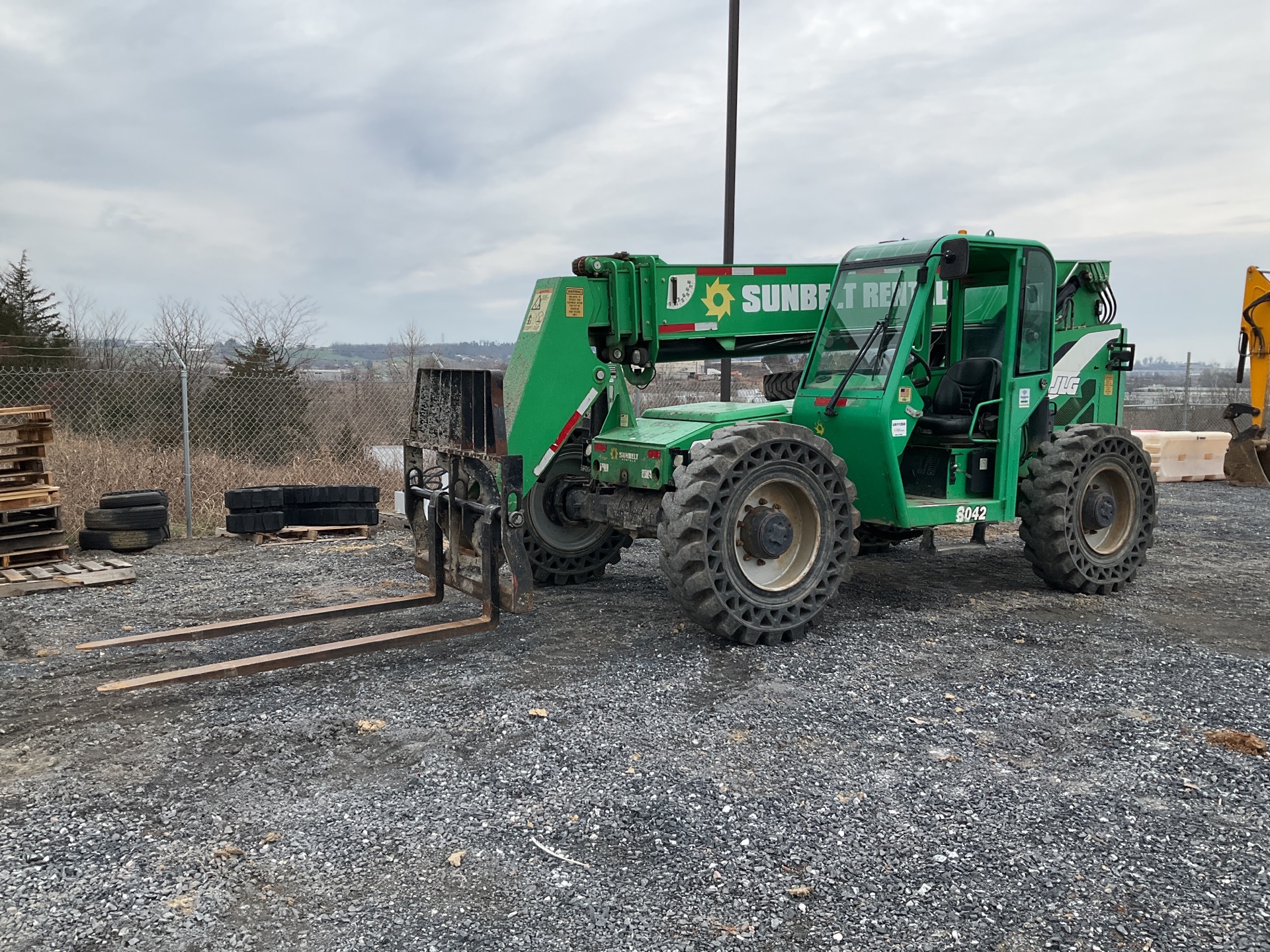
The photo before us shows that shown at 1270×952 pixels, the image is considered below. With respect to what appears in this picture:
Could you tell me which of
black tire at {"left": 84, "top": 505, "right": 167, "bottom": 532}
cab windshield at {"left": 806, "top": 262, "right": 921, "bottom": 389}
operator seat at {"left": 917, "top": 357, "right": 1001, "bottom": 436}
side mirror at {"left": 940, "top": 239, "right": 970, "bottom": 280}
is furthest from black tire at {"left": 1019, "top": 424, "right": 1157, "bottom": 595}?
black tire at {"left": 84, "top": 505, "right": 167, "bottom": 532}

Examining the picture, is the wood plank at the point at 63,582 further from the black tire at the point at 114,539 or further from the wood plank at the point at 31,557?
the black tire at the point at 114,539

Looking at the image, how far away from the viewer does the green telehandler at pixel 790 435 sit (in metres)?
6.37

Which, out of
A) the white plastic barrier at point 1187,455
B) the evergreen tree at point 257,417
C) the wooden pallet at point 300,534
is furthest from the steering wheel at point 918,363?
the white plastic barrier at point 1187,455

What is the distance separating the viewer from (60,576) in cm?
866

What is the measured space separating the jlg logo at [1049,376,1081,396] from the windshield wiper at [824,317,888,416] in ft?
5.98

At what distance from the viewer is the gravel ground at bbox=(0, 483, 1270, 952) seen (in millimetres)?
3387

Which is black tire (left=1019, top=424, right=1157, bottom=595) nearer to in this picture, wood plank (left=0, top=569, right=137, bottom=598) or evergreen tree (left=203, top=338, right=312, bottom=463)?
wood plank (left=0, top=569, right=137, bottom=598)

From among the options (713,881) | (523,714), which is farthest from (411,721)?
(713,881)

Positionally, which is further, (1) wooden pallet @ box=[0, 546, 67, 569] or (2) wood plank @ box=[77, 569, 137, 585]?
(1) wooden pallet @ box=[0, 546, 67, 569]

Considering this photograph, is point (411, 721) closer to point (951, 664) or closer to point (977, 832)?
point (977, 832)

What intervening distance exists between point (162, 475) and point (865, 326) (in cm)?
931

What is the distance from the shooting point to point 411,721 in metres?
5.17

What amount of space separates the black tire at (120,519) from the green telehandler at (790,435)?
4.77 metres

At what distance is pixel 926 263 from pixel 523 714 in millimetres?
4377
